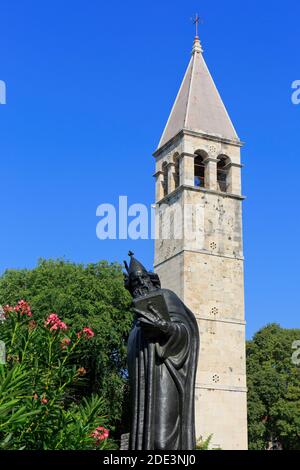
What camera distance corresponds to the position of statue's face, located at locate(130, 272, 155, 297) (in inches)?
230

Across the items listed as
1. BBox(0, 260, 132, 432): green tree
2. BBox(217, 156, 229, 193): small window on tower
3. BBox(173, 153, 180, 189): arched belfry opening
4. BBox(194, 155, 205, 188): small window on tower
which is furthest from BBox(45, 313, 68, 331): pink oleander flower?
BBox(217, 156, 229, 193): small window on tower

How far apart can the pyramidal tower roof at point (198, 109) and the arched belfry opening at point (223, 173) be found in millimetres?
1208

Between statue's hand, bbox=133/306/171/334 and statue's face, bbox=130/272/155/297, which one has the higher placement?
statue's face, bbox=130/272/155/297

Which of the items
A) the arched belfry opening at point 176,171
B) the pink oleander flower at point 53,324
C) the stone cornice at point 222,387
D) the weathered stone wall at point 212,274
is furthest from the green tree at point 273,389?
the pink oleander flower at point 53,324

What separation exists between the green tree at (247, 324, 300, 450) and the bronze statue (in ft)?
110

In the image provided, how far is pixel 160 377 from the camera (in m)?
Result: 5.41

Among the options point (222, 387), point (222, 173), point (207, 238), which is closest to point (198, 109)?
point (222, 173)

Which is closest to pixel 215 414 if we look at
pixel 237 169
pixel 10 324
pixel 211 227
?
pixel 211 227

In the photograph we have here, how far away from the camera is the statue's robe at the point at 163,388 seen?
5254 millimetres

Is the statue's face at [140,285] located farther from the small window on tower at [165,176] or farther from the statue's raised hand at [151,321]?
the small window on tower at [165,176]

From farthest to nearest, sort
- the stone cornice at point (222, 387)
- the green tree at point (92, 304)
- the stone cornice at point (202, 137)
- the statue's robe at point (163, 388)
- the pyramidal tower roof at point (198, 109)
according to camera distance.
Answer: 1. the pyramidal tower roof at point (198, 109)
2. the stone cornice at point (202, 137)
3. the stone cornice at point (222, 387)
4. the green tree at point (92, 304)
5. the statue's robe at point (163, 388)

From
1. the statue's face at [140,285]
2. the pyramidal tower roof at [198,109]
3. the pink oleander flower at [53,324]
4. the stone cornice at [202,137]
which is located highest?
the pyramidal tower roof at [198,109]

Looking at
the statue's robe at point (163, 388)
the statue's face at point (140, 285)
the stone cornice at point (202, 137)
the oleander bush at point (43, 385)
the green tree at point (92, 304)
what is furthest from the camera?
the stone cornice at point (202, 137)

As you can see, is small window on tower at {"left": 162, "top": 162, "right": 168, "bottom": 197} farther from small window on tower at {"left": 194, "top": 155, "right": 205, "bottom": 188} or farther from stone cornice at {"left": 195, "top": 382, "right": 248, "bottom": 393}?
stone cornice at {"left": 195, "top": 382, "right": 248, "bottom": 393}
